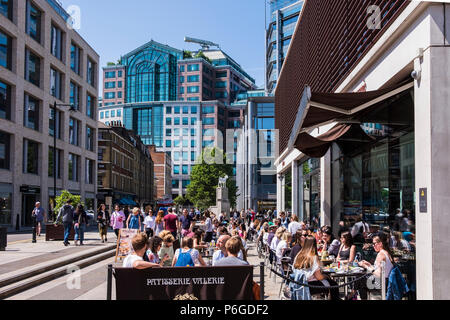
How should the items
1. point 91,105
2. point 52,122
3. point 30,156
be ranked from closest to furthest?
point 30,156 → point 52,122 → point 91,105

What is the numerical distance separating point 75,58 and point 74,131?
7486 mm

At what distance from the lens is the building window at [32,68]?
37688mm

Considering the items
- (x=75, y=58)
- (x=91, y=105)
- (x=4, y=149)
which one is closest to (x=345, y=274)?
(x=4, y=149)

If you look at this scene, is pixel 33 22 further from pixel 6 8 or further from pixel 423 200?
pixel 423 200

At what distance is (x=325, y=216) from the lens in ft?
61.2

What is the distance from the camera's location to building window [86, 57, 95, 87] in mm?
52487

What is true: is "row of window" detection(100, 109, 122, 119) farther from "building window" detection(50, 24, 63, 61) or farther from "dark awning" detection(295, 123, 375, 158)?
"dark awning" detection(295, 123, 375, 158)

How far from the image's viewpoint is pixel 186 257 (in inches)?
309

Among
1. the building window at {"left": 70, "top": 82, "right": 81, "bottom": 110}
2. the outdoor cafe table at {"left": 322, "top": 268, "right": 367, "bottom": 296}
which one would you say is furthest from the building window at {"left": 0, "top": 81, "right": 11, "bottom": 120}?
the outdoor cafe table at {"left": 322, "top": 268, "right": 367, "bottom": 296}

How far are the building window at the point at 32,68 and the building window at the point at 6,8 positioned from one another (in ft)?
11.6

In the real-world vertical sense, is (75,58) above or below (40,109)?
above

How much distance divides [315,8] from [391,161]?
1261 centimetres

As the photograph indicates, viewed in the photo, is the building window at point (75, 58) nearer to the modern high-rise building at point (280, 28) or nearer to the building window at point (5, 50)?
the building window at point (5, 50)
